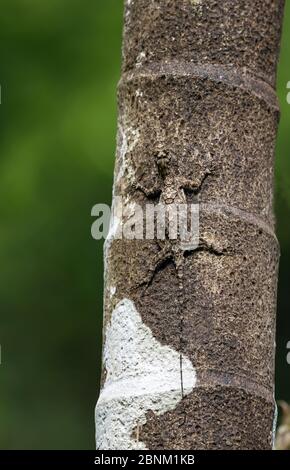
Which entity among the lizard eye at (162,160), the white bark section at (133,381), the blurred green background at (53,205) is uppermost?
the blurred green background at (53,205)

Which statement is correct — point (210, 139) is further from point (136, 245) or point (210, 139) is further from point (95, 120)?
point (95, 120)

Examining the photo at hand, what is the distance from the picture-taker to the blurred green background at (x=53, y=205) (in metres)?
9.30


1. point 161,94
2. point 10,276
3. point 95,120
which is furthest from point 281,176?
point 10,276

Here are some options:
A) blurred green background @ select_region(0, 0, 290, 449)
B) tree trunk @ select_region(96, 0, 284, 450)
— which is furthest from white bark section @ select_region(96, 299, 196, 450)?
blurred green background @ select_region(0, 0, 290, 449)

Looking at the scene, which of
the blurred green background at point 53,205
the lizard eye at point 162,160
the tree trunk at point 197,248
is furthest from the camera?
the blurred green background at point 53,205

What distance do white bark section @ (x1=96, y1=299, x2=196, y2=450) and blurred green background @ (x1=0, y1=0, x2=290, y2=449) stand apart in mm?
5319

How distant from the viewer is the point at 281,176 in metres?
5.30

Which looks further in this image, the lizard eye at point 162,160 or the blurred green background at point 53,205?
the blurred green background at point 53,205

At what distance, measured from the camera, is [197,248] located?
3477 mm

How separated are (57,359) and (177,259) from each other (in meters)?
7.11

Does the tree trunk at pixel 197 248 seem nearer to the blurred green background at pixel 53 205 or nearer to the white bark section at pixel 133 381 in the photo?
the white bark section at pixel 133 381

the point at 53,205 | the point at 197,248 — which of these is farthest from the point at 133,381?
the point at 53,205

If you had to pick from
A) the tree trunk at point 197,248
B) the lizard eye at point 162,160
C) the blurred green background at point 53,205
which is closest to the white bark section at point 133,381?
the tree trunk at point 197,248

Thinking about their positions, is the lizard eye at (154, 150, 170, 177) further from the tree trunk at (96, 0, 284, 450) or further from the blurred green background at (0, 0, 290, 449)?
the blurred green background at (0, 0, 290, 449)
